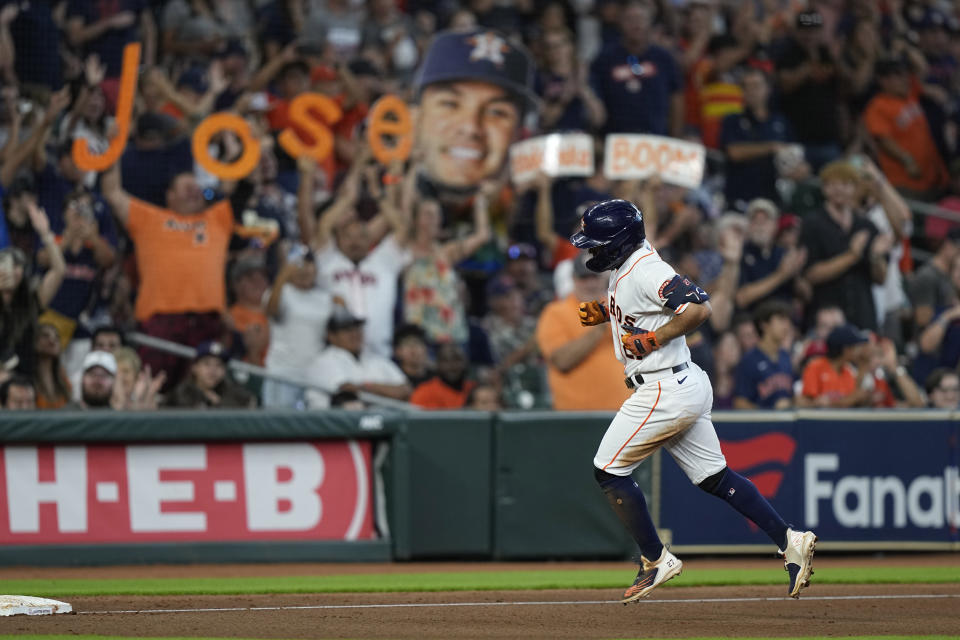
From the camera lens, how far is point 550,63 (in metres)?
14.5

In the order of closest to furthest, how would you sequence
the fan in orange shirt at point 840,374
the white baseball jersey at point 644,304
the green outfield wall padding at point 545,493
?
the white baseball jersey at point 644,304 < the green outfield wall padding at point 545,493 < the fan in orange shirt at point 840,374

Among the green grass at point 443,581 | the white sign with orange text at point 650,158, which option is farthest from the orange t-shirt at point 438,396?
the white sign with orange text at point 650,158

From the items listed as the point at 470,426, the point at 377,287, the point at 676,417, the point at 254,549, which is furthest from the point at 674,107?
the point at 676,417

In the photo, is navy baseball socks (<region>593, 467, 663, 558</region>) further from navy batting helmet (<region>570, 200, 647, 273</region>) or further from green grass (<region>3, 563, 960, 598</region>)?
green grass (<region>3, 563, 960, 598</region>)

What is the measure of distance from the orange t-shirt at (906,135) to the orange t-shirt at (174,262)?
773cm

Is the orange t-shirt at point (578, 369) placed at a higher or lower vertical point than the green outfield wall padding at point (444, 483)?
higher

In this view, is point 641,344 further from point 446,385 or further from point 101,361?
point 101,361

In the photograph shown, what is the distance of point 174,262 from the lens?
1116 cm

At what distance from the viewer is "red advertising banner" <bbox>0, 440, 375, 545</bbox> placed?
9.77 meters

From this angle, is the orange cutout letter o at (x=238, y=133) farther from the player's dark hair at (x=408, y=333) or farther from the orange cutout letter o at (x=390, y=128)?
the player's dark hair at (x=408, y=333)

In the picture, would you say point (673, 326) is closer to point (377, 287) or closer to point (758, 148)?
point (377, 287)

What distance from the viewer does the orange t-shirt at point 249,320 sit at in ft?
37.3

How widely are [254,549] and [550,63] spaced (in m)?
6.69

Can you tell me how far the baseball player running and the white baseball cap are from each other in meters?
4.56
